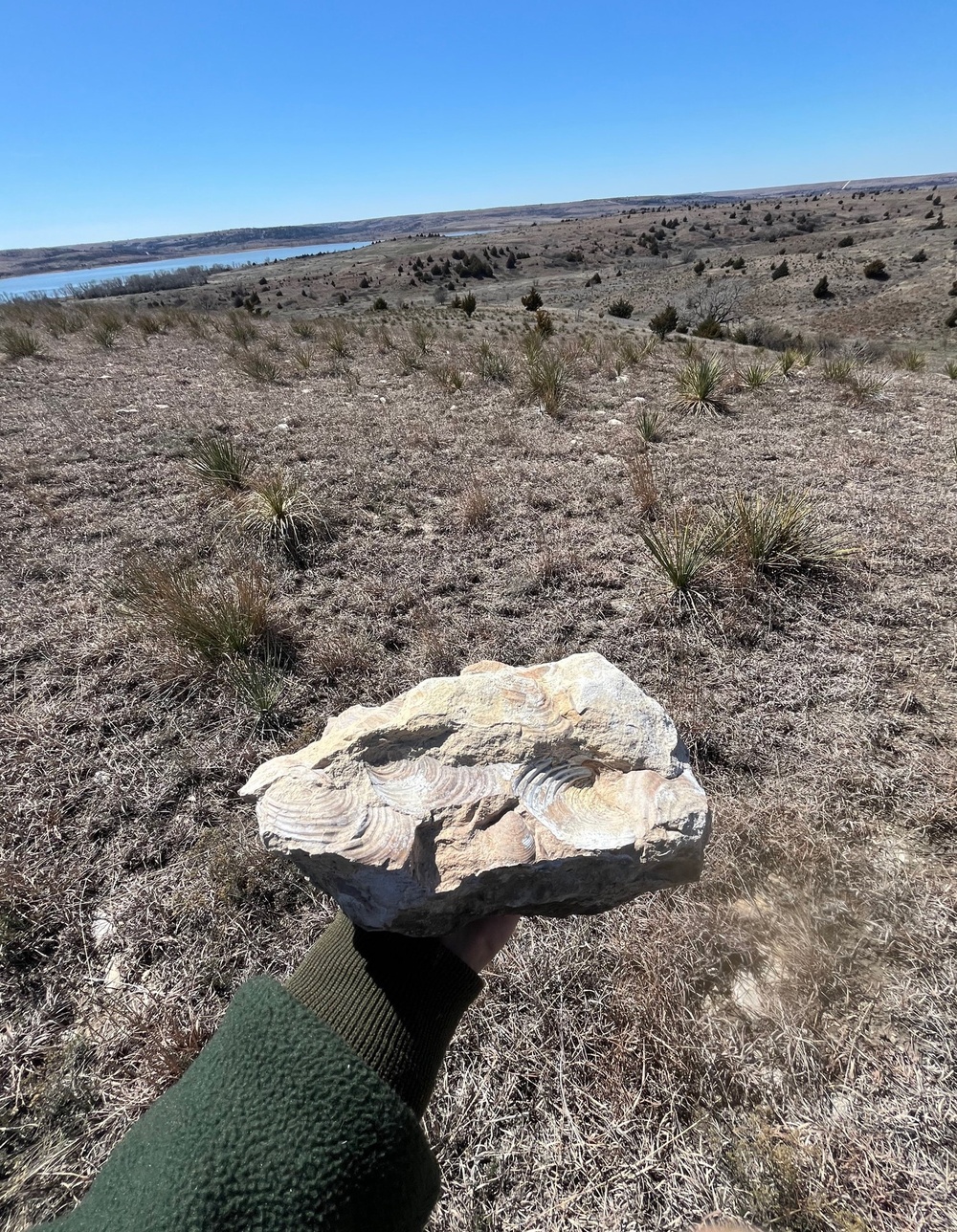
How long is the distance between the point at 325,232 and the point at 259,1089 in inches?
5958

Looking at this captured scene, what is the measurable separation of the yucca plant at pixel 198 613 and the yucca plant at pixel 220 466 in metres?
1.53

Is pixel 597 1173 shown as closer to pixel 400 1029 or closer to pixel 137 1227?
pixel 400 1029

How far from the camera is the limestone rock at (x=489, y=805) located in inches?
55.8

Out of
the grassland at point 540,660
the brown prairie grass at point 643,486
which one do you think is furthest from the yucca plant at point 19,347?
the brown prairie grass at point 643,486

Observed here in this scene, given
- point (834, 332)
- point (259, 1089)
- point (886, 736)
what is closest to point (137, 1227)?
point (259, 1089)

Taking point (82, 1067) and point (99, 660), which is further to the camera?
point (99, 660)

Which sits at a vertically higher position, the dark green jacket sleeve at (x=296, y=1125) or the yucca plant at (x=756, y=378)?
the yucca plant at (x=756, y=378)

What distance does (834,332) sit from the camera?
2119 cm

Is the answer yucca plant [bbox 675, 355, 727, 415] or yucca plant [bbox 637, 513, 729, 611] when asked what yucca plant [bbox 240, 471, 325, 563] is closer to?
yucca plant [bbox 637, 513, 729, 611]

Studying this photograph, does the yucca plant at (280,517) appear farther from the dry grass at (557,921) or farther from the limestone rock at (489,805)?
the limestone rock at (489,805)

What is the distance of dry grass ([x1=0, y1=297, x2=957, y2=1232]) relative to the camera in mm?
1421

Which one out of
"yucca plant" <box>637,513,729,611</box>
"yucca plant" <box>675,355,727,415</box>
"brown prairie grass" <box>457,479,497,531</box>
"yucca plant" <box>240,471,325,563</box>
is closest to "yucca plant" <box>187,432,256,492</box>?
"yucca plant" <box>240,471,325,563</box>

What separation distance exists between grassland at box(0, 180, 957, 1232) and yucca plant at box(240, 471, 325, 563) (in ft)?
0.12

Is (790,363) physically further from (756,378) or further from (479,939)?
(479,939)
